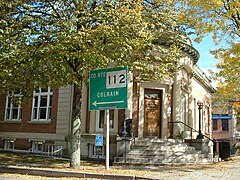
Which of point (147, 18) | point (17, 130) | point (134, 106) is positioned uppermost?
point (147, 18)

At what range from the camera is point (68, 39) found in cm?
1033

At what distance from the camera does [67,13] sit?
11602mm

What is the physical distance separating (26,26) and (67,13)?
1620 millimetres

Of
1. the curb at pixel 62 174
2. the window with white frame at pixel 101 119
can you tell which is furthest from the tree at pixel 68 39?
the window with white frame at pixel 101 119

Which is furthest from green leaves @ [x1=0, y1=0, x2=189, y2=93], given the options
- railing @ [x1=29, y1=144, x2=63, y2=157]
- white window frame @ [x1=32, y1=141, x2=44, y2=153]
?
white window frame @ [x1=32, y1=141, x2=44, y2=153]

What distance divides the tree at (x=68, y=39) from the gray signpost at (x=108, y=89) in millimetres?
429

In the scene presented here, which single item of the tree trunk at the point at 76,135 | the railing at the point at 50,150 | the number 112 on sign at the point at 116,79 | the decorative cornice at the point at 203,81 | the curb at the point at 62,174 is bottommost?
the curb at the point at 62,174

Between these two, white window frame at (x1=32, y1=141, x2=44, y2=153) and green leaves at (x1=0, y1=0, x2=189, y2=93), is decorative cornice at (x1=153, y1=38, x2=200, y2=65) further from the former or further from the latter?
white window frame at (x1=32, y1=141, x2=44, y2=153)

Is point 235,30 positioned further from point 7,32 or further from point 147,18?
point 7,32

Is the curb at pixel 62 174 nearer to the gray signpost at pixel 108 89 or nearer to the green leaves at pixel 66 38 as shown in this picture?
the gray signpost at pixel 108 89

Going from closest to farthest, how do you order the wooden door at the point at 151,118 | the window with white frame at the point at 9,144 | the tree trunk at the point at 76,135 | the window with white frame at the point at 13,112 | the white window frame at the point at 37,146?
the tree trunk at the point at 76,135
the wooden door at the point at 151,118
the white window frame at the point at 37,146
the window with white frame at the point at 9,144
the window with white frame at the point at 13,112

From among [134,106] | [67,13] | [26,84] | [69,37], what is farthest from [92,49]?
[134,106]

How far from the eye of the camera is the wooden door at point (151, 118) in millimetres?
17906

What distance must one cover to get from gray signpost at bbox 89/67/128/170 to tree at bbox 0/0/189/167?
43 cm
